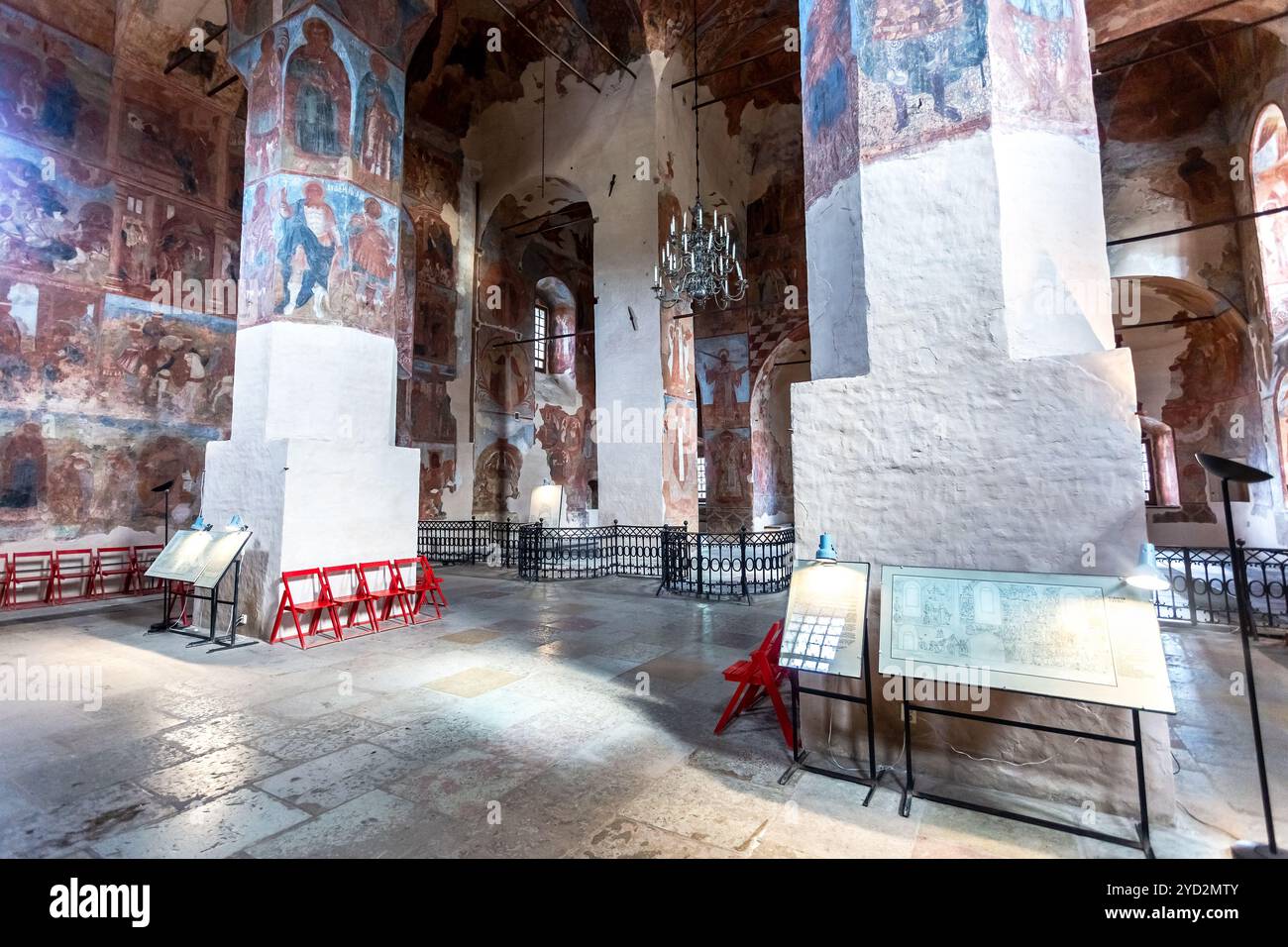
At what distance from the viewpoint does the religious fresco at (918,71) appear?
3.21m

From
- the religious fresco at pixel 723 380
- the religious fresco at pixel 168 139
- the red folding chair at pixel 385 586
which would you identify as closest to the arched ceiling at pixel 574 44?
the religious fresco at pixel 168 139

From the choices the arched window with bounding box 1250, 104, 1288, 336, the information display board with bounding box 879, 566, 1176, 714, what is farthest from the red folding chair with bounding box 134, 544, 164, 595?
the arched window with bounding box 1250, 104, 1288, 336

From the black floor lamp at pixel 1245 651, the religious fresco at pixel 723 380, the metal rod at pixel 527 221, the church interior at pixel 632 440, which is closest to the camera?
the black floor lamp at pixel 1245 651

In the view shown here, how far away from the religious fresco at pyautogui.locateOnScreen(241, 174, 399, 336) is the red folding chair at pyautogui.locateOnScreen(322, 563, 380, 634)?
3.00m

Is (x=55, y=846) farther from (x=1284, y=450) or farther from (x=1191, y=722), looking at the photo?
(x=1284, y=450)

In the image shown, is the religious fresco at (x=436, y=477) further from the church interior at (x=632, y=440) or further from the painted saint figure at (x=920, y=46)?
the painted saint figure at (x=920, y=46)

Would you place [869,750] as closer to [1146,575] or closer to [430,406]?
[1146,575]

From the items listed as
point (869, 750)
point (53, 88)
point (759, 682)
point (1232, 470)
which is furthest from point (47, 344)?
point (1232, 470)

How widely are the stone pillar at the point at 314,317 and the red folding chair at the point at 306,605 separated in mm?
166

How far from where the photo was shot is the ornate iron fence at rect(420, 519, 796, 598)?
8867 millimetres

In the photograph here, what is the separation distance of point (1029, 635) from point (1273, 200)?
1394 cm

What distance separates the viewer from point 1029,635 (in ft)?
8.62

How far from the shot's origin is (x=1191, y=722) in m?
3.77
